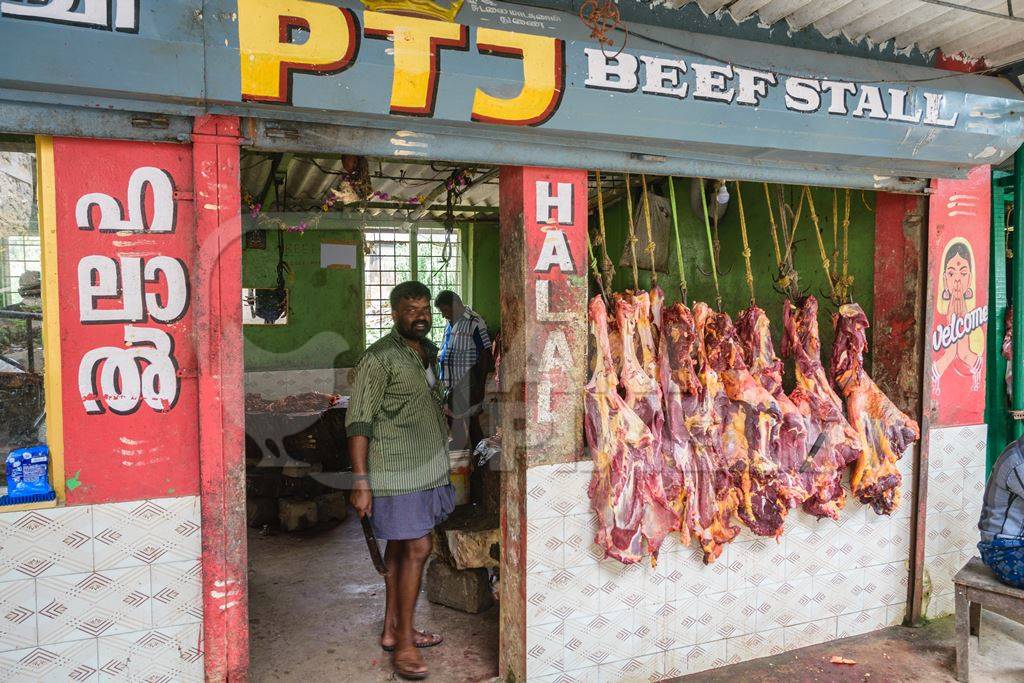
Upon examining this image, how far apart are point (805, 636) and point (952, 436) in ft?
5.53

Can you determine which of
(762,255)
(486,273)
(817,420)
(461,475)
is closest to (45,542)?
(461,475)

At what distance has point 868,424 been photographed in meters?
4.14

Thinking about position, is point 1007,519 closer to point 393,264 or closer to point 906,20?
point 906,20

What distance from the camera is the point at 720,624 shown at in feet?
12.7

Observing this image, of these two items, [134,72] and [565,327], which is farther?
[565,327]

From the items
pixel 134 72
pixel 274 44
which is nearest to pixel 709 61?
pixel 274 44

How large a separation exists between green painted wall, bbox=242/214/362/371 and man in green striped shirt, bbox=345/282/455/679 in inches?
234

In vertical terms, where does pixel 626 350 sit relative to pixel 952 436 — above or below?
above

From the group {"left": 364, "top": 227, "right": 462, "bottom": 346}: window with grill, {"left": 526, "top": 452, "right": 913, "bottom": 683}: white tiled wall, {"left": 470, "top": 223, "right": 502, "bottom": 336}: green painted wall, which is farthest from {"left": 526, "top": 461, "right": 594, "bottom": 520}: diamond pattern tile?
{"left": 470, "top": 223, "right": 502, "bottom": 336}: green painted wall

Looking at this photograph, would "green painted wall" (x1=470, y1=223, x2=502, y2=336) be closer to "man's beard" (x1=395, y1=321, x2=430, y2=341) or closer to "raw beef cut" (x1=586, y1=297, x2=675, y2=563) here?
"man's beard" (x1=395, y1=321, x2=430, y2=341)

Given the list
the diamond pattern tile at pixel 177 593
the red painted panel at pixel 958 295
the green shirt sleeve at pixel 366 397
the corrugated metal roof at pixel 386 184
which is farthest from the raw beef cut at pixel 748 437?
the diamond pattern tile at pixel 177 593

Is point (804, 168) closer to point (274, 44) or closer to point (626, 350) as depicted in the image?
point (626, 350)

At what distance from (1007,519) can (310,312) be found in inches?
334

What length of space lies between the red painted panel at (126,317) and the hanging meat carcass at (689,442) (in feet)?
8.11
